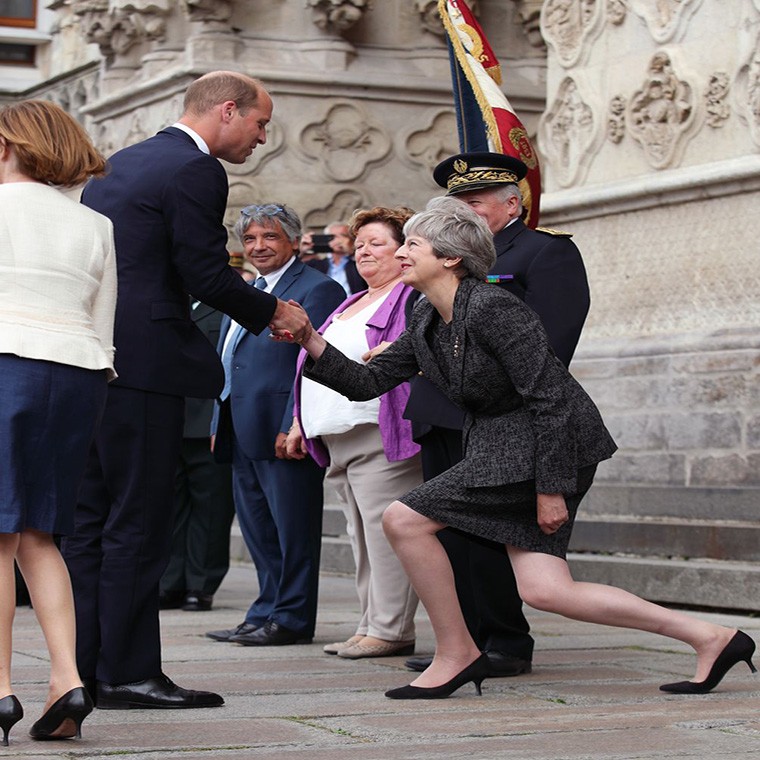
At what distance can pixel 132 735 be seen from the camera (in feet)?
15.7

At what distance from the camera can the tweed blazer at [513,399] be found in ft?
17.4

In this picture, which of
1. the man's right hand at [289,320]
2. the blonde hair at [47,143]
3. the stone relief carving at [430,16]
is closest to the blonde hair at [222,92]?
the man's right hand at [289,320]

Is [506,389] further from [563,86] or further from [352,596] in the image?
[563,86]

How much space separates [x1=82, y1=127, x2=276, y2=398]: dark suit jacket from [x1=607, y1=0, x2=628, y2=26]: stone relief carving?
4.74 metres

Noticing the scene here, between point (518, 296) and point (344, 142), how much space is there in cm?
712

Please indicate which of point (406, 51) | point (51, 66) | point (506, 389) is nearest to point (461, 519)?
point (506, 389)

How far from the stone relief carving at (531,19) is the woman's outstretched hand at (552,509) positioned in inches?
333

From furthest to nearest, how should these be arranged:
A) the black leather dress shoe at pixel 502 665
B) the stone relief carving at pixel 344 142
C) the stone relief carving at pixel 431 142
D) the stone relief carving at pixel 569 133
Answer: the stone relief carving at pixel 431 142, the stone relief carving at pixel 344 142, the stone relief carving at pixel 569 133, the black leather dress shoe at pixel 502 665

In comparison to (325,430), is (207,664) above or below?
below

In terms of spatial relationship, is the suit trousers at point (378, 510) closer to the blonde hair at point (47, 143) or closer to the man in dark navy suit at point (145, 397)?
the man in dark navy suit at point (145, 397)

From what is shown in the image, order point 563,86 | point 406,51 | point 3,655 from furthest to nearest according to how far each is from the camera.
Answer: point 406,51
point 563,86
point 3,655

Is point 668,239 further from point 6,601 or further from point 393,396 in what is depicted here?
point 6,601

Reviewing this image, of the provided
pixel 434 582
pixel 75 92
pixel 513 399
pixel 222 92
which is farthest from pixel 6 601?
pixel 75 92

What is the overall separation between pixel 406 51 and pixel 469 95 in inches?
252
